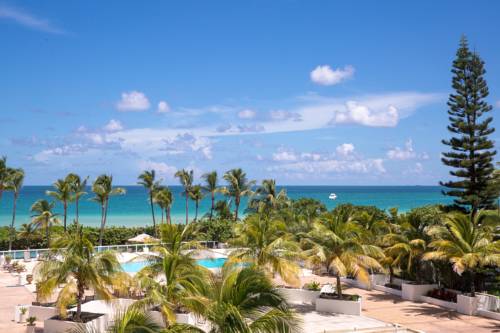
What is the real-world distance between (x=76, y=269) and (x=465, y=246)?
12.9 m

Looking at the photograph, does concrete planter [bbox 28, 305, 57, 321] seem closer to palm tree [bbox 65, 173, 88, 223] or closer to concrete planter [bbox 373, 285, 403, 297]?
concrete planter [bbox 373, 285, 403, 297]

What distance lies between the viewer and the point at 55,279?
1384 centimetres

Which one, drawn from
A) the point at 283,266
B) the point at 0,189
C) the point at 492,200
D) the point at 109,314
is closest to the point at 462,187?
the point at 492,200

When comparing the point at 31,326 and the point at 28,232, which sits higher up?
the point at 28,232

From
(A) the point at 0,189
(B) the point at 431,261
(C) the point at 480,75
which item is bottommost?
(B) the point at 431,261

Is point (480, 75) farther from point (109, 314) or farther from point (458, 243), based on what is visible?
point (109, 314)

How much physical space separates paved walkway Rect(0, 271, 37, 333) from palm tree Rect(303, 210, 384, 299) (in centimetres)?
948

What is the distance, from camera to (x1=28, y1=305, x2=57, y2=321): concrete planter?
1658 cm

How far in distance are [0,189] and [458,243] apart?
1154 inches

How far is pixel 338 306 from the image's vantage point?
717 inches

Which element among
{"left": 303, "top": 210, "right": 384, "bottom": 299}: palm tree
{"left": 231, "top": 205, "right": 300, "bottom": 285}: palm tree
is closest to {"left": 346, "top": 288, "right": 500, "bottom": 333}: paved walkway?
{"left": 303, "top": 210, "right": 384, "bottom": 299}: palm tree

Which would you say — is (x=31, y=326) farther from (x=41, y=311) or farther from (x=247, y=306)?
(x=247, y=306)

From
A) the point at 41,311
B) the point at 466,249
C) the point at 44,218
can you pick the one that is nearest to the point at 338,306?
the point at 466,249

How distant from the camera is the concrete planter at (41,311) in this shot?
16.6 m
